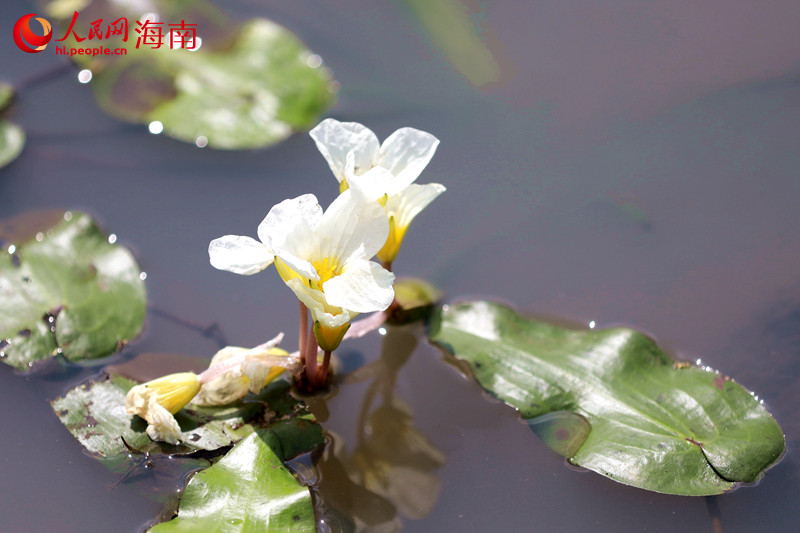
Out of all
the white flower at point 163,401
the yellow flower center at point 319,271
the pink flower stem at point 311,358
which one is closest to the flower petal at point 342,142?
the yellow flower center at point 319,271

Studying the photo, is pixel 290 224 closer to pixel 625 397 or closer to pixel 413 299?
pixel 413 299

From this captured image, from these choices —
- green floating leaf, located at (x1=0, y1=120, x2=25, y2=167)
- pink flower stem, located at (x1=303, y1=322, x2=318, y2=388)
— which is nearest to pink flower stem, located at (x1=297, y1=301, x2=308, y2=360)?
pink flower stem, located at (x1=303, y1=322, x2=318, y2=388)

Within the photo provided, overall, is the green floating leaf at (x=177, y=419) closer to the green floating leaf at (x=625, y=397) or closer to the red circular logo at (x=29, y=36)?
the green floating leaf at (x=625, y=397)

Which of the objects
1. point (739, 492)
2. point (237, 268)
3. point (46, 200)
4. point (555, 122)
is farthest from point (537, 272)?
point (46, 200)

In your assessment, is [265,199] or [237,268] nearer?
[237,268]

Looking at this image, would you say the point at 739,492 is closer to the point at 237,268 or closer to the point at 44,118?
the point at 237,268
